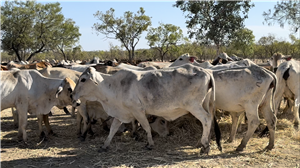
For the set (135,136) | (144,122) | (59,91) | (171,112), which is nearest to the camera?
(171,112)

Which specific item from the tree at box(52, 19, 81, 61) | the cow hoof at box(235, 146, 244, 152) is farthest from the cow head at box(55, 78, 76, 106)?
the tree at box(52, 19, 81, 61)

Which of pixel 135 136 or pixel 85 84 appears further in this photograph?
pixel 135 136

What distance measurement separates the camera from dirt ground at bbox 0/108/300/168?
5.24 meters

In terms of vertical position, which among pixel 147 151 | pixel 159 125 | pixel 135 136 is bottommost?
pixel 147 151

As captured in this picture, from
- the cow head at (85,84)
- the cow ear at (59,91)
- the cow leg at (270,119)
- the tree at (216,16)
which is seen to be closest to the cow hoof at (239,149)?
the cow leg at (270,119)

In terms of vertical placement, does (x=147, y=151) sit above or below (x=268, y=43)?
below

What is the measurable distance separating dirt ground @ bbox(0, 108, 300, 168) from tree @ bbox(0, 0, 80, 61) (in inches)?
1165

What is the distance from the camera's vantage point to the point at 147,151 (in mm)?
5918

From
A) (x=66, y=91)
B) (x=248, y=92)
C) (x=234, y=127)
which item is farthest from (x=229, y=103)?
(x=66, y=91)

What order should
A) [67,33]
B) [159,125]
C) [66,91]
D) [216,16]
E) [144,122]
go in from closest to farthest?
1. [144,122]
2. [66,91]
3. [159,125]
4. [216,16]
5. [67,33]

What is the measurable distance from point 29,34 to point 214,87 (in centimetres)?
3390

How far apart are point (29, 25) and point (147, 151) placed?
108 ft

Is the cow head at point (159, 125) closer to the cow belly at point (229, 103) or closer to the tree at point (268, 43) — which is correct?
the cow belly at point (229, 103)

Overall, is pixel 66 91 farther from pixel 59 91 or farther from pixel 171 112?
pixel 171 112
